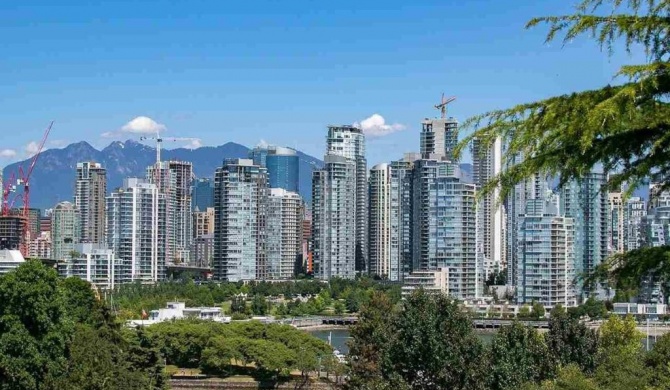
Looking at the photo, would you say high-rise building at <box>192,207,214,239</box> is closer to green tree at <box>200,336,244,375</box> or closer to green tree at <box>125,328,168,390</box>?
green tree at <box>200,336,244,375</box>

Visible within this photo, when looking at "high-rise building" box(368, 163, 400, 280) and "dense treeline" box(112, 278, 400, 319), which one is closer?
"dense treeline" box(112, 278, 400, 319)

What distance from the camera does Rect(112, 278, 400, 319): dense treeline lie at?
Result: 3609cm

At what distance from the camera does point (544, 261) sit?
119 ft

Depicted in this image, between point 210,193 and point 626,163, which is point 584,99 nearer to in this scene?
point 626,163

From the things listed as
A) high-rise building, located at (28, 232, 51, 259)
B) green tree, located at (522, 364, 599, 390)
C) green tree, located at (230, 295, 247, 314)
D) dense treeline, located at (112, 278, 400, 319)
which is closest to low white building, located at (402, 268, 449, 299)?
dense treeline, located at (112, 278, 400, 319)

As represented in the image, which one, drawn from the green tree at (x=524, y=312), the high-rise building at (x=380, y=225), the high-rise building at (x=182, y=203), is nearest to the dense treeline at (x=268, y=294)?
the green tree at (x=524, y=312)

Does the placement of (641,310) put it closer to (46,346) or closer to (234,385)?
(234,385)

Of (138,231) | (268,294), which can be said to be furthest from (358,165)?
A: (268,294)

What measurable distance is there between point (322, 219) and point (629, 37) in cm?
4844

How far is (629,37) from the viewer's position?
216 centimetres

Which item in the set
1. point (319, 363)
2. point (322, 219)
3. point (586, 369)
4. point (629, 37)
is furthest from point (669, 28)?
point (322, 219)

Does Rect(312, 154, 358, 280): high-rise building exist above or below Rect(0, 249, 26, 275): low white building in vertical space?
above

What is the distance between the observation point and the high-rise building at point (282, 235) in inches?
2028

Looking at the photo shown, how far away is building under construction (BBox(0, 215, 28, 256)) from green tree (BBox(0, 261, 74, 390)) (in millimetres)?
41801
